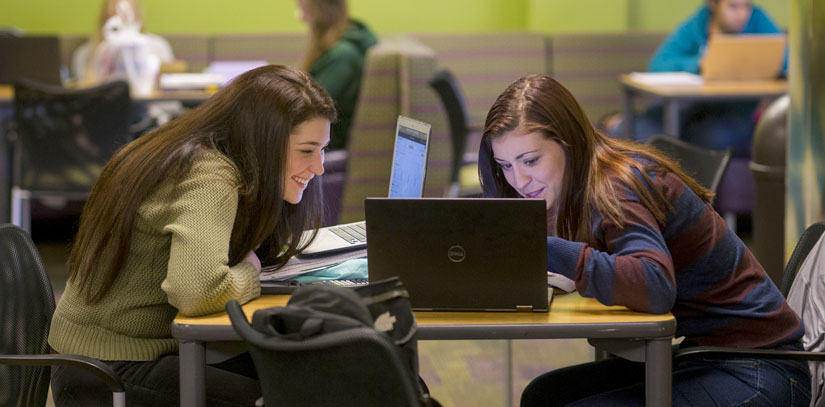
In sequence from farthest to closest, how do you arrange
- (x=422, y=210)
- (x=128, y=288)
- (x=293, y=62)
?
(x=293, y=62) < (x=128, y=288) < (x=422, y=210)

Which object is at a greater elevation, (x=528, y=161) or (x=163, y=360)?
(x=528, y=161)

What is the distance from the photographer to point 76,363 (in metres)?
1.92

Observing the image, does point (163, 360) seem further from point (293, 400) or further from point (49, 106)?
point (49, 106)

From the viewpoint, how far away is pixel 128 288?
2.04 metres

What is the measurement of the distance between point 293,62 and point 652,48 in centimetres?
228

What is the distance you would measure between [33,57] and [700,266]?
4.62 m

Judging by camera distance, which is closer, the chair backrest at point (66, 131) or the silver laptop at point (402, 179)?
the silver laptop at point (402, 179)

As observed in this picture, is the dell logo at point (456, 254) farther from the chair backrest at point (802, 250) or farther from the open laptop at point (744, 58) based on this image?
the open laptop at point (744, 58)

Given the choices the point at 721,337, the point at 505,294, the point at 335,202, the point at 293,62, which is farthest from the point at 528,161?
the point at 293,62

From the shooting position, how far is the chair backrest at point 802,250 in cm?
223

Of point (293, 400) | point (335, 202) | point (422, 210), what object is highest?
point (422, 210)

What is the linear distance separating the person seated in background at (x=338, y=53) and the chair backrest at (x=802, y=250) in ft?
Result: 9.55

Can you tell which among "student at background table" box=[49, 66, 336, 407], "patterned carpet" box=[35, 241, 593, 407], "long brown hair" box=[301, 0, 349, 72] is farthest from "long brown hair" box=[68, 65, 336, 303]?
"long brown hair" box=[301, 0, 349, 72]

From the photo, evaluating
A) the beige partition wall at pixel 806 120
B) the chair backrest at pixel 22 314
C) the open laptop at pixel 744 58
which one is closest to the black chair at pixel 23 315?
the chair backrest at pixel 22 314
